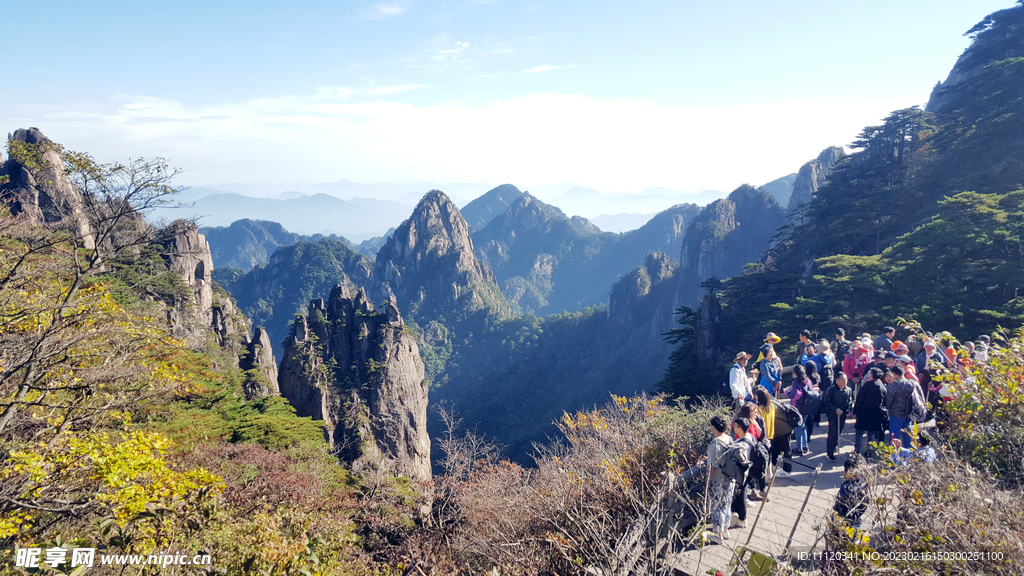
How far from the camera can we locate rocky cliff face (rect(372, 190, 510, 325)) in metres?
109

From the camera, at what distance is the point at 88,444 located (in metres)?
5.79

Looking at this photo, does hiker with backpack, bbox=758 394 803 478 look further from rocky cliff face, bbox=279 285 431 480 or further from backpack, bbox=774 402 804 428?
rocky cliff face, bbox=279 285 431 480

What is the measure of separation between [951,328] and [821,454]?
47.0 feet

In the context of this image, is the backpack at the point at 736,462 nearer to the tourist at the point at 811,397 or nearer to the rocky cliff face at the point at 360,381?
the tourist at the point at 811,397

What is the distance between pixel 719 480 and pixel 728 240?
96857mm

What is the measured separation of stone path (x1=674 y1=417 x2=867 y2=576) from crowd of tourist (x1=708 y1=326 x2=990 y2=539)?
18 centimetres

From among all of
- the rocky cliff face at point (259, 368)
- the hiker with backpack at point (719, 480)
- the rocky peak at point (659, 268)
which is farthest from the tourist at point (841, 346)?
the rocky peak at point (659, 268)

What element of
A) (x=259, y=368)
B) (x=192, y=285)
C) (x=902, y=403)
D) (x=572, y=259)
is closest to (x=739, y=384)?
(x=902, y=403)

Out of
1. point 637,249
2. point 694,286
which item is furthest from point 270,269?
point 637,249

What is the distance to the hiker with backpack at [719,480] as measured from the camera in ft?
17.7

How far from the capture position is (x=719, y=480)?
216 inches

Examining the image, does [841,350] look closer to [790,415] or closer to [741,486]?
[790,415]

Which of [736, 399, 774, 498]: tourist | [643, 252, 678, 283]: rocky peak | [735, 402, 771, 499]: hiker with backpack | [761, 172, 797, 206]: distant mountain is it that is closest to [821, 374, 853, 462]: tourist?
[736, 399, 774, 498]: tourist

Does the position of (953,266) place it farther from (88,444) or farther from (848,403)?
(88,444)
